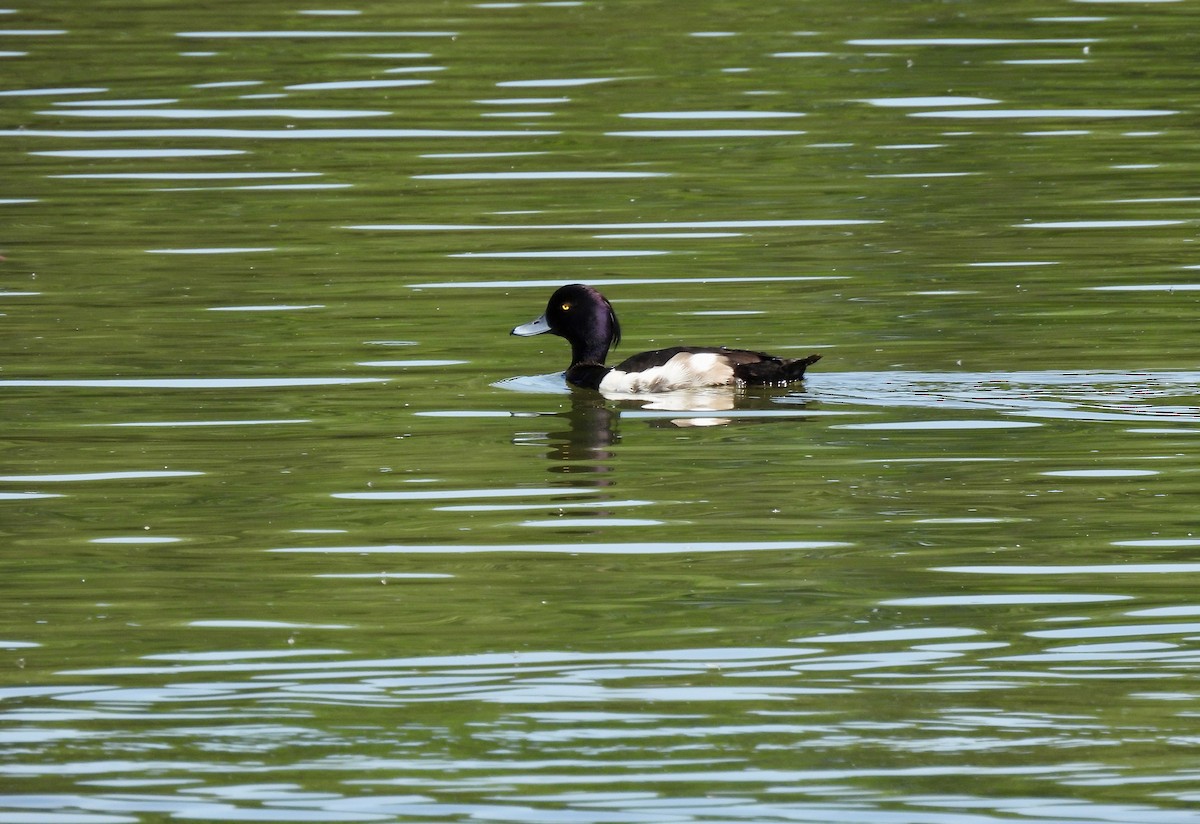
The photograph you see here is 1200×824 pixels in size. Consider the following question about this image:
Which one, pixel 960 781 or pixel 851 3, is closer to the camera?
pixel 960 781

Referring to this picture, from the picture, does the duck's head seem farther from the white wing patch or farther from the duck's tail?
the duck's tail

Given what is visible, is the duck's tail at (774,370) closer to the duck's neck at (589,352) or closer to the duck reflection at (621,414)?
the duck reflection at (621,414)

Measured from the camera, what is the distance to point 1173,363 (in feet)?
39.6

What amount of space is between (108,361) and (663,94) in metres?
9.69

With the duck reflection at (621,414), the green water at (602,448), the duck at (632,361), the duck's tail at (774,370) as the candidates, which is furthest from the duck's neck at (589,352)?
the duck's tail at (774,370)

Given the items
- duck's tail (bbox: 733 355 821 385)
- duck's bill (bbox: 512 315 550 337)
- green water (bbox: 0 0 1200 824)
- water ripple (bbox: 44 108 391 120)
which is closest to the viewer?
green water (bbox: 0 0 1200 824)

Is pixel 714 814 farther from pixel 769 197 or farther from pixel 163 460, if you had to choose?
pixel 769 197

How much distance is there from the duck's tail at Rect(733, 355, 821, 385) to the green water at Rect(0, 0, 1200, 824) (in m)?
0.17

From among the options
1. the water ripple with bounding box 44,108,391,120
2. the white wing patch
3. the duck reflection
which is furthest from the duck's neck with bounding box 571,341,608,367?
the water ripple with bounding box 44,108,391,120

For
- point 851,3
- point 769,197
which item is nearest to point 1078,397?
point 769,197

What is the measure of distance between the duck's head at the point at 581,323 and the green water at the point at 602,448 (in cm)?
25

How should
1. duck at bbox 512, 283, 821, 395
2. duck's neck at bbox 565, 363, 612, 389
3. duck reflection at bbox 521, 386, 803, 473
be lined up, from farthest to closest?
duck's neck at bbox 565, 363, 612, 389 < duck at bbox 512, 283, 821, 395 < duck reflection at bbox 521, 386, 803, 473

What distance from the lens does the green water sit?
684 centimetres

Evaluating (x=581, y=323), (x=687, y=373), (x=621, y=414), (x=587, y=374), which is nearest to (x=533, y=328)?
(x=581, y=323)
